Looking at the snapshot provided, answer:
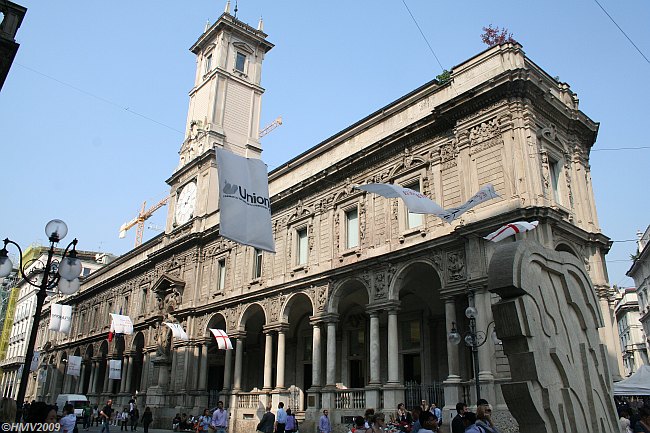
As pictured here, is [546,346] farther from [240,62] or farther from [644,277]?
[644,277]

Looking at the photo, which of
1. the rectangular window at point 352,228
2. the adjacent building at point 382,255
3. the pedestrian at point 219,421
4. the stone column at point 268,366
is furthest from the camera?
the stone column at point 268,366

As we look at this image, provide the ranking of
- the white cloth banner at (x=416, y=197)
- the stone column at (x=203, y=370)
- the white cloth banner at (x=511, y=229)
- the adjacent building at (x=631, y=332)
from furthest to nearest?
1. the adjacent building at (x=631, y=332)
2. the stone column at (x=203, y=370)
3. the white cloth banner at (x=511, y=229)
4. the white cloth banner at (x=416, y=197)

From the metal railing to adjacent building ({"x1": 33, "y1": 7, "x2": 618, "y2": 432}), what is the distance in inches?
2.3

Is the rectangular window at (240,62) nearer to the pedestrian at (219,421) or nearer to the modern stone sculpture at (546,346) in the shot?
the pedestrian at (219,421)

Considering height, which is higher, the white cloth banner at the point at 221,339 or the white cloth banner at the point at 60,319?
the white cloth banner at the point at 60,319

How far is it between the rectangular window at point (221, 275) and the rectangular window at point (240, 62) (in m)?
15.4

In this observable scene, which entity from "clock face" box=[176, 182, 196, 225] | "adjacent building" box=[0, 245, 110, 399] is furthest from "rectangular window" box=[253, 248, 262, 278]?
"adjacent building" box=[0, 245, 110, 399]

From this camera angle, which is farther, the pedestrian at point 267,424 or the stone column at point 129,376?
the stone column at point 129,376

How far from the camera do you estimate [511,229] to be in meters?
14.8

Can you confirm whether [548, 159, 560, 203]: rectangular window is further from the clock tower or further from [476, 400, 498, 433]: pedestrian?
the clock tower

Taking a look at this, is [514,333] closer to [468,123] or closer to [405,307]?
[468,123]

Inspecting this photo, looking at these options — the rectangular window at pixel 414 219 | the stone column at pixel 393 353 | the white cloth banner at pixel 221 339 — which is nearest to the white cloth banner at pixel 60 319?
the white cloth banner at pixel 221 339

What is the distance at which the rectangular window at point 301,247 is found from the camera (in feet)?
79.5

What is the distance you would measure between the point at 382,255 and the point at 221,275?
12924mm
